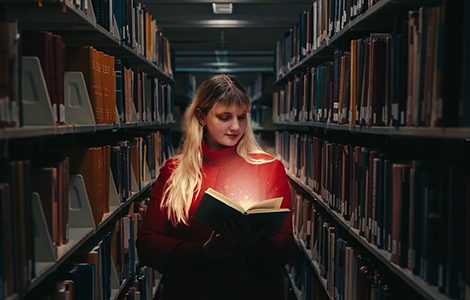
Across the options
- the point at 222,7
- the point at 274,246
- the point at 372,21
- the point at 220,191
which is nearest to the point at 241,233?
the point at 274,246

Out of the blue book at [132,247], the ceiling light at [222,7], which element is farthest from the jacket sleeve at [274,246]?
the ceiling light at [222,7]

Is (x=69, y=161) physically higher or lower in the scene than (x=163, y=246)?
higher

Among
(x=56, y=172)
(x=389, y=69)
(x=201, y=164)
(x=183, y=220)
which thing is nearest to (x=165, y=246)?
(x=183, y=220)

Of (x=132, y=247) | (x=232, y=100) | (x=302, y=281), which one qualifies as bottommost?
(x=302, y=281)

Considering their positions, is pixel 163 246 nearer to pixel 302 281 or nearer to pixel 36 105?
pixel 36 105

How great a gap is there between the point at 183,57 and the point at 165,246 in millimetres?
6083

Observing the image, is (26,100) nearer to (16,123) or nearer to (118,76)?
(16,123)

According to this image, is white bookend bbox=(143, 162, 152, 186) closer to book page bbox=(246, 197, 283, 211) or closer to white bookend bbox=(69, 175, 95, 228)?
white bookend bbox=(69, 175, 95, 228)

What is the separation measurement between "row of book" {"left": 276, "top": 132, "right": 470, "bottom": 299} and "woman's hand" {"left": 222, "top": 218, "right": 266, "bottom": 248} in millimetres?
422

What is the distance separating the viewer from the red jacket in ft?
6.07

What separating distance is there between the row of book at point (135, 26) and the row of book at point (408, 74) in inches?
Answer: 45.1

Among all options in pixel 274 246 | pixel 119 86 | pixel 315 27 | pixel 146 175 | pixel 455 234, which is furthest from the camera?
pixel 146 175

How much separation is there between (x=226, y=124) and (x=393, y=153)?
725mm

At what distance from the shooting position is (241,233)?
159 cm
